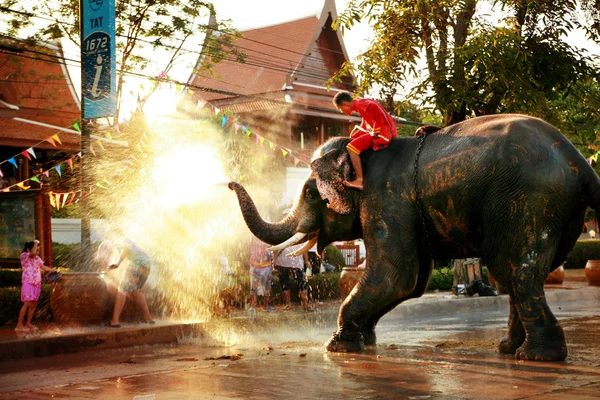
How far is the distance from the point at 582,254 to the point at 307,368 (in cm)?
2918

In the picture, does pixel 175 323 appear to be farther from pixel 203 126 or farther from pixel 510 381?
pixel 203 126

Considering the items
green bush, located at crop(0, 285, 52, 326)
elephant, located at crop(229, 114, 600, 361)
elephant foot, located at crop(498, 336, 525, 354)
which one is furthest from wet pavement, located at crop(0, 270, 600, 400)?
green bush, located at crop(0, 285, 52, 326)

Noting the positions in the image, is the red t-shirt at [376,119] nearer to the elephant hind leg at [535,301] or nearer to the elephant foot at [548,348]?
the elephant hind leg at [535,301]

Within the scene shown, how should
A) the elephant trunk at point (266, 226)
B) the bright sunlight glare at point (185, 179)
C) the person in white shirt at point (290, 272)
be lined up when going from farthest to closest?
the person in white shirt at point (290, 272) → the bright sunlight glare at point (185, 179) → the elephant trunk at point (266, 226)

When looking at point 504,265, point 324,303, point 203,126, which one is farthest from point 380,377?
point 203,126

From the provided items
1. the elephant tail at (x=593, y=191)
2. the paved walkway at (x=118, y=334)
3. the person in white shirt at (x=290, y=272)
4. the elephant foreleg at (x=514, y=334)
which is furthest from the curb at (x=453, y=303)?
the elephant tail at (x=593, y=191)

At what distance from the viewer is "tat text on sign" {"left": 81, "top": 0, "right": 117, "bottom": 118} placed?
13.2m

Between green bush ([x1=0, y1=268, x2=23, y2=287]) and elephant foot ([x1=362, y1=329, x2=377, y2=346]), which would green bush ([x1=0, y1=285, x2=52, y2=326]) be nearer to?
green bush ([x1=0, y1=268, x2=23, y2=287])

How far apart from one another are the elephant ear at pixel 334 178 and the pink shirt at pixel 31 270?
519cm

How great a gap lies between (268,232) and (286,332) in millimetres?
3457

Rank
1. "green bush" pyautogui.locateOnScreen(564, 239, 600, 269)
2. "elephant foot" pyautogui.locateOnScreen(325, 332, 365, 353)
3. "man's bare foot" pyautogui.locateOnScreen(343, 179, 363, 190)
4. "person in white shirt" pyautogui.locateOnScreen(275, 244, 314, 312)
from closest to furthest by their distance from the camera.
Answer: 1. "elephant foot" pyautogui.locateOnScreen(325, 332, 365, 353)
2. "man's bare foot" pyautogui.locateOnScreen(343, 179, 363, 190)
3. "person in white shirt" pyautogui.locateOnScreen(275, 244, 314, 312)
4. "green bush" pyautogui.locateOnScreen(564, 239, 600, 269)

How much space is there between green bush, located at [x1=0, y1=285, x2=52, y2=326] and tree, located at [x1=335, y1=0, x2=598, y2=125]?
23.6 ft

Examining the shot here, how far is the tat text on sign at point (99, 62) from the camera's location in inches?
519

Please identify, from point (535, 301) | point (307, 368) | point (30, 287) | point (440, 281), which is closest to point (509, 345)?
point (535, 301)
